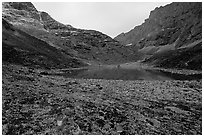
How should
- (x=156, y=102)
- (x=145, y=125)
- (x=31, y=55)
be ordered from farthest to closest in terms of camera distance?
(x=31, y=55), (x=156, y=102), (x=145, y=125)

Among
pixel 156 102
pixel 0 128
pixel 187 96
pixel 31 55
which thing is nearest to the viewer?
pixel 0 128

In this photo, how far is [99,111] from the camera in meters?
25.9

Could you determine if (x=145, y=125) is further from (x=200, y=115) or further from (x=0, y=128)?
(x=0, y=128)

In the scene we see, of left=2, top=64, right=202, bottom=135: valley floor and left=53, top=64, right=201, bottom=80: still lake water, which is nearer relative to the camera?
left=2, top=64, right=202, bottom=135: valley floor

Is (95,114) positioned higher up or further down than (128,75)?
higher up

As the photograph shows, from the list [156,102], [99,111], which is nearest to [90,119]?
[99,111]

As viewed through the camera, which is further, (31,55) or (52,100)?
(31,55)

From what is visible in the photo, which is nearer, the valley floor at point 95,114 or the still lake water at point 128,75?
the valley floor at point 95,114

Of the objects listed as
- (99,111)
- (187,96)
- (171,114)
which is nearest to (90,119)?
(99,111)

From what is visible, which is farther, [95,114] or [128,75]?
[128,75]

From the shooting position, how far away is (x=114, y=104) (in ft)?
98.2

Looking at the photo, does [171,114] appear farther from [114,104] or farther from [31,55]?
[31,55]

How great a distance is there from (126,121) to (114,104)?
21.0 feet

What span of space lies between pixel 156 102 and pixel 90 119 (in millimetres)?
12693
